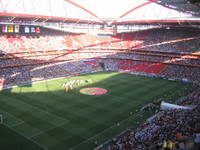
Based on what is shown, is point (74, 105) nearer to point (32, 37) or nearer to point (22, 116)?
point (22, 116)

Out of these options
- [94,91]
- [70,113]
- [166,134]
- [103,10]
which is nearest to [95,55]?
[103,10]

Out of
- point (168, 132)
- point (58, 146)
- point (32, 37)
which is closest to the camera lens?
point (168, 132)

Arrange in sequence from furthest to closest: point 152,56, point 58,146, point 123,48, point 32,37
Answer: point 123,48
point 152,56
point 32,37
point 58,146

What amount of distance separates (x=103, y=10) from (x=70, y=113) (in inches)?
2009

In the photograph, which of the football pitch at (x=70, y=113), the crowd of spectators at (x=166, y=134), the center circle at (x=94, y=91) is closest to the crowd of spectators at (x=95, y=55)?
the football pitch at (x=70, y=113)

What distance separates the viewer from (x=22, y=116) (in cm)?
2844

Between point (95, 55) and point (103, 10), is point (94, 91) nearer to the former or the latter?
point (95, 55)

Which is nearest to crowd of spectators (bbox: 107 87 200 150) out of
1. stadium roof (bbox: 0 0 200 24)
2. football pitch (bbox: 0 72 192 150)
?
football pitch (bbox: 0 72 192 150)

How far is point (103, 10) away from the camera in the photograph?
72.9m

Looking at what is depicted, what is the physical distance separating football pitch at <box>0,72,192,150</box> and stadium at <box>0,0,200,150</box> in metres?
Result: 0.12

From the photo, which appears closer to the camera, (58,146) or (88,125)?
(58,146)

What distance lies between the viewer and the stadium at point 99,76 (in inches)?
893

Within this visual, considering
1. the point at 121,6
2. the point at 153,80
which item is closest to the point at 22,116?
the point at 153,80

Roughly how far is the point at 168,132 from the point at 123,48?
5521cm
